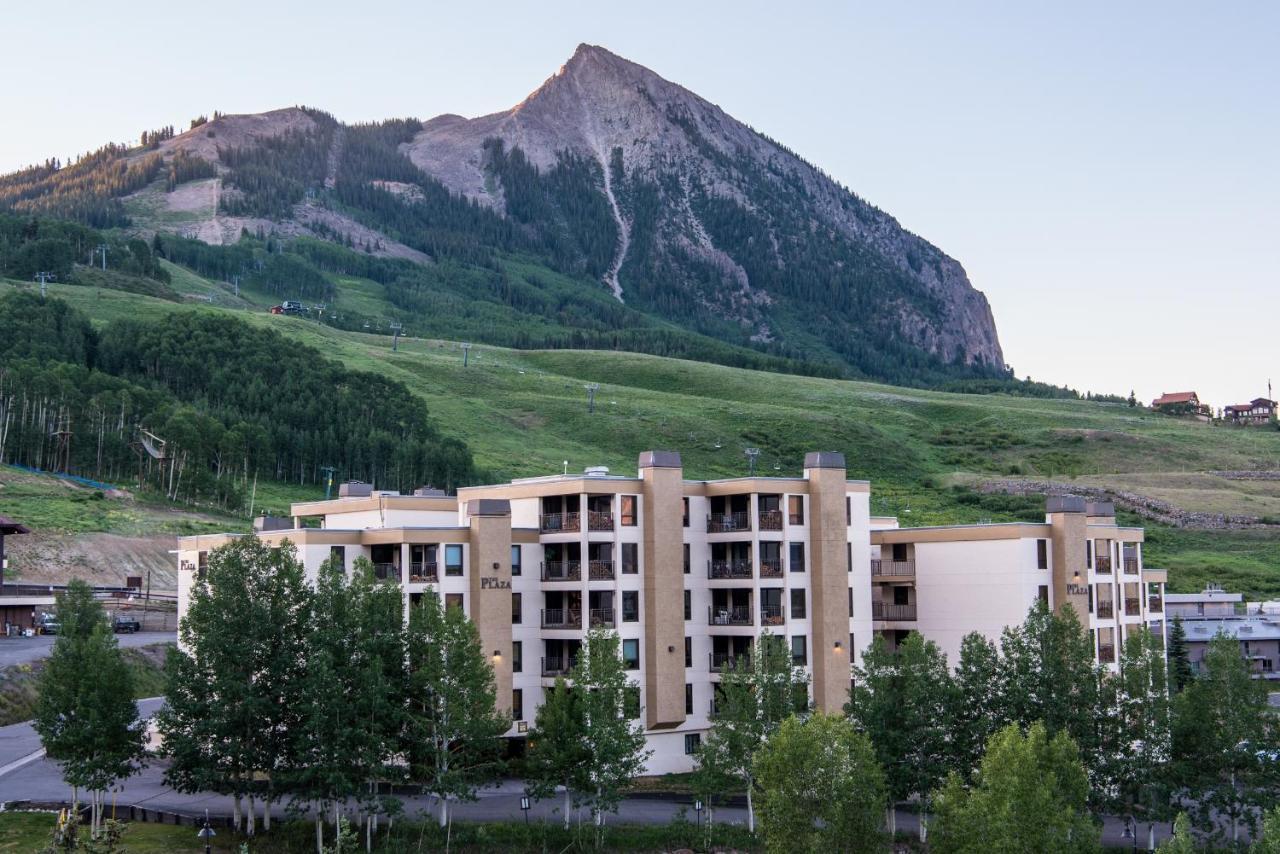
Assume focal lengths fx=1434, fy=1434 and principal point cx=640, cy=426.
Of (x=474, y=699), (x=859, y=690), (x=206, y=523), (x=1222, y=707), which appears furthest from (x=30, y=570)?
(x=1222, y=707)

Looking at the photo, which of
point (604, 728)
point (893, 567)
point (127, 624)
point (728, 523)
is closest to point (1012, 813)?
point (604, 728)

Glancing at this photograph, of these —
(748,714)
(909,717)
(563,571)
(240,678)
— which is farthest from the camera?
(563,571)

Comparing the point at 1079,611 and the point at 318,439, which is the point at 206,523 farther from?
the point at 1079,611

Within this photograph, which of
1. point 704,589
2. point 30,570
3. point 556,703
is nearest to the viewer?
point 556,703

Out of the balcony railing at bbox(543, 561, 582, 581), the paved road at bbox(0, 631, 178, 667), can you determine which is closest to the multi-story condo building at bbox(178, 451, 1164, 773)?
the balcony railing at bbox(543, 561, 582, 581)

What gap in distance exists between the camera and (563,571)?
76250 mm

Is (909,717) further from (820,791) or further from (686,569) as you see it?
(686,569)

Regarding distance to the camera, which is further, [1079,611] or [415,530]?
[1079,611]

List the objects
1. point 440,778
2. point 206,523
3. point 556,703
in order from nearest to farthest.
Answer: point 440,778
point 556,703
point 206,523

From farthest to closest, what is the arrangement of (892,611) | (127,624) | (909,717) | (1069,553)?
(127,624) → (892,611) → (1069,553) → (909,717)

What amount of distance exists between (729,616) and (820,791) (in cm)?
2415

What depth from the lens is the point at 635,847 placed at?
6194cm

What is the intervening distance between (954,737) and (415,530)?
28.2 metres

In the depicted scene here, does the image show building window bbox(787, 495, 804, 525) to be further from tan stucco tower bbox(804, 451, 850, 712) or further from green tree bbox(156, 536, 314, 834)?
green tree bbox(156, 536, 314, 834)
